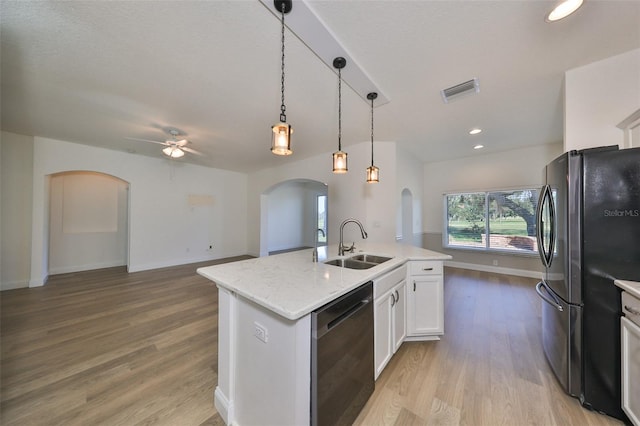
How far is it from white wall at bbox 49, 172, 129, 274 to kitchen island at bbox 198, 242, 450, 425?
18.5 ft

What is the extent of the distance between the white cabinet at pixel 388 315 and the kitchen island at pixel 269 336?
0.21 m

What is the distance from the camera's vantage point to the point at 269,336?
1.16 metres

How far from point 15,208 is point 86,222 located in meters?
1.46

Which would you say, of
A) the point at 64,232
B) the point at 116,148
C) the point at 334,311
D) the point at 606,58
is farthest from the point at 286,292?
the point at 64,232

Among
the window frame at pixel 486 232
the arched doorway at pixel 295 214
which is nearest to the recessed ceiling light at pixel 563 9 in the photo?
the window frame at pixel 486 232

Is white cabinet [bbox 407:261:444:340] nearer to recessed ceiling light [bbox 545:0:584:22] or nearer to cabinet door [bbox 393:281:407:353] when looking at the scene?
cabinet door [bbox 393:281:407:353]

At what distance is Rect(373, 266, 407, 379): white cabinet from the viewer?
5.67 feet

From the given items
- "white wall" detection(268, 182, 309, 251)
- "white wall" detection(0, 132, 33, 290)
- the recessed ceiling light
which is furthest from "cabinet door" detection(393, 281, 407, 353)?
"white wall" detection(0, 132, 33, 290)

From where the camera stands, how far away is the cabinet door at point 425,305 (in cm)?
229

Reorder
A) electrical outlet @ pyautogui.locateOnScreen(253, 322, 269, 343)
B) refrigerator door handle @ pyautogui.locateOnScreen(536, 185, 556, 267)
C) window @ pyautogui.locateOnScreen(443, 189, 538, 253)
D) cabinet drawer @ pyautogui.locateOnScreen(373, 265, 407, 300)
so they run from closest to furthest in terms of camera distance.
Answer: electrical outlet @ pyautogui.locateOnScreen(253, 322, 269, 343)
cabinet drawer @ pyautogui.locateOnScreen(373, 265, 407, 300)
refrigerator door handle @ pyautogui.locateOnScreen(536, 185, 556, 267)
window @ pyautogui.locateOnScreen(443, 189, 538, 253)

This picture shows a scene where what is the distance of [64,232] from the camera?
4.92 metres

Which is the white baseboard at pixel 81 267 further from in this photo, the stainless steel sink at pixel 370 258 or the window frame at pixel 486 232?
the window frame at pixel 486 232

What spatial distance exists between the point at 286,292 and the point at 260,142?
11.7 feet

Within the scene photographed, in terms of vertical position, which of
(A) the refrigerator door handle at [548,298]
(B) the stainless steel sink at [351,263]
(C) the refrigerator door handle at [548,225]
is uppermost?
(C) the refrigerator door handle at [548,225]
